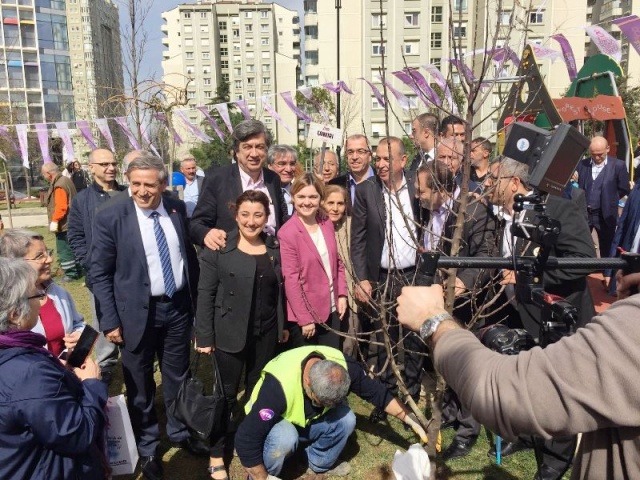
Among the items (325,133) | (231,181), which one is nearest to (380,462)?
(231,181)

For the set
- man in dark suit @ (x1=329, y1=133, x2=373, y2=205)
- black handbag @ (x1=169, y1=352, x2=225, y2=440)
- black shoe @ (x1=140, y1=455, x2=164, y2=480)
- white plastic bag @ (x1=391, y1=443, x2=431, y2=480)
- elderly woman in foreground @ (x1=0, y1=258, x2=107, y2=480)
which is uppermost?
man in dark suit @ (x1=329, y1=133, x2=373, y2=205)

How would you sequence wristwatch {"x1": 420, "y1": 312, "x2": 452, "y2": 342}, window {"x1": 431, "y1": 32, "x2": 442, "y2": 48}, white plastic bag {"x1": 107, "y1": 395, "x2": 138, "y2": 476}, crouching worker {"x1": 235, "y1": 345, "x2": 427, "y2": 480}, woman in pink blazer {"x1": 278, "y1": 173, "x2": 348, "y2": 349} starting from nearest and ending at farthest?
wristwatch {"x1": 420, "y1": 312, "x2": 452, "y2": 342}, white plastic bag {"x1": 107, "y1": 395, "x2": 138, "y2": 476}, crouching worker {"x1": 235, "y1": 345, "x2": 427, "y2": 480}, woman in pink blazer {"x1": 278, "y1": 173, "x2": 348, "y2": 349}, window {"x1": 431, "y1": 32, "x2": 442, "y2": 48}

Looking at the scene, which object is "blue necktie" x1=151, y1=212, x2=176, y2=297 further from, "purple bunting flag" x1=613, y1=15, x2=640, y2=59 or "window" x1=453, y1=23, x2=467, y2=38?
"purple bunting flag" x1=613, y1=15, x2=640, y2=59

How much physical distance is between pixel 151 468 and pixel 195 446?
0.32 meters

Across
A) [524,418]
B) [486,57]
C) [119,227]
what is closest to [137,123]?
[119,227]

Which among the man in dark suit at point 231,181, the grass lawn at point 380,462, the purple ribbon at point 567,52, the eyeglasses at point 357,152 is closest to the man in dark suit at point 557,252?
the grass lawn at point 380,462

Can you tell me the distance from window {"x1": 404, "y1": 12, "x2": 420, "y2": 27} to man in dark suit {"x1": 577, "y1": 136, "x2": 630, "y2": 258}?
3996 centimetres

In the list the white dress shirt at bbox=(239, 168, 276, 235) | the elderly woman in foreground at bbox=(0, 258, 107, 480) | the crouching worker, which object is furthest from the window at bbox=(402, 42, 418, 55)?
the elderly woman in foreground at bbox=(0, 258, 107, 480)

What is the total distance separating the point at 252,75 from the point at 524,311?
2720 inches

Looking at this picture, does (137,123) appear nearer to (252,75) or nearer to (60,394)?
(60,394)

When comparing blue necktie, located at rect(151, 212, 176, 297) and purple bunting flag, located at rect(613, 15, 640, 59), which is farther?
purple bunting flag, located at rect(613, 15, 640, 59)

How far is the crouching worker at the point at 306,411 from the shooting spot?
2.77 meters

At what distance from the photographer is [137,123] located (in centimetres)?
862

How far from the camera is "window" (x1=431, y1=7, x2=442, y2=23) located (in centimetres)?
4180
